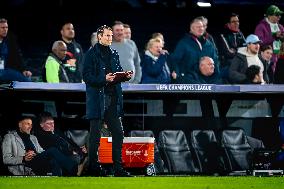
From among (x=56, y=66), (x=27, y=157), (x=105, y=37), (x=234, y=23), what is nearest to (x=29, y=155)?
(x=27, y=157)

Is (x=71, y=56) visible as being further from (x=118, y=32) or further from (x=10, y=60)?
(x=10, y=60)

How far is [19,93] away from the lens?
1467 cm

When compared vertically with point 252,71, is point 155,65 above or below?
above

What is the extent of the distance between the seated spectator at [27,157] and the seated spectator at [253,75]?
13.2ft

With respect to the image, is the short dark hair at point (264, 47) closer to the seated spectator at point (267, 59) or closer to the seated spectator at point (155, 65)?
the seated spectator at point (267, 59)

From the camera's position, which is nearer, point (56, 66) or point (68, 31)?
point (56, 66)

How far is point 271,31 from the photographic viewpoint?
16.3 meters

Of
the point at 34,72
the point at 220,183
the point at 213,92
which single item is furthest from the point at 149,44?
the point at 220,183

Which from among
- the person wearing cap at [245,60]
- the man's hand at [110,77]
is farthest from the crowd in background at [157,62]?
the man's hand at [110,77]

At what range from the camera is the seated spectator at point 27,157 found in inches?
521

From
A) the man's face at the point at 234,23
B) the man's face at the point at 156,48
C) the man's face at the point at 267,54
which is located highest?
the man's face at the point at 234,23

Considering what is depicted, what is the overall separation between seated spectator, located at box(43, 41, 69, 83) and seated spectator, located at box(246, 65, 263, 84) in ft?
11.4

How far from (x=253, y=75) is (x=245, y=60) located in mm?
367

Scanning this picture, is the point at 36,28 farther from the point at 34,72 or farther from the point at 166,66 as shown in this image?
the point at 166,66
